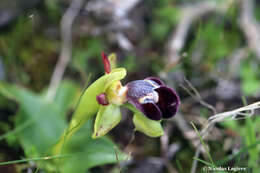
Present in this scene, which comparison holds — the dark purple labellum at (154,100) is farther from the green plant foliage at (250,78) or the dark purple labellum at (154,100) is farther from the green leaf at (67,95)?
the green plant foliage at (250,78)

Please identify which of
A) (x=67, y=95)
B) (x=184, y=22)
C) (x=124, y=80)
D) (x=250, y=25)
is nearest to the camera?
(x=67, y=95)

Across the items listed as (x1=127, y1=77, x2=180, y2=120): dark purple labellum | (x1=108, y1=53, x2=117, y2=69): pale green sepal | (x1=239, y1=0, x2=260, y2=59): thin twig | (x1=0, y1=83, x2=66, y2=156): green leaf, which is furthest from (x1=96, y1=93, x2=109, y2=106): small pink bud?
(x1=239, y1=0, x2=260, y2=59): thin twig

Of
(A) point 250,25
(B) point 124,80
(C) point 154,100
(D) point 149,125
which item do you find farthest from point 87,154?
(A) point 250,25

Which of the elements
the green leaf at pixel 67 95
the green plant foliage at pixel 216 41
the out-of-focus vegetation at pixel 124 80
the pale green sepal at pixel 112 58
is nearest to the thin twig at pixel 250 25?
the out-of-focus vegetation at pixel 124 80

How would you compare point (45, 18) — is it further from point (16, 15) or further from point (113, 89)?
point (113, 89)

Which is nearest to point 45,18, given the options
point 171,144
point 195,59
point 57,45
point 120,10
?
point 57,45

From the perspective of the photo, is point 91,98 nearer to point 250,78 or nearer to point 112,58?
point 112,58
